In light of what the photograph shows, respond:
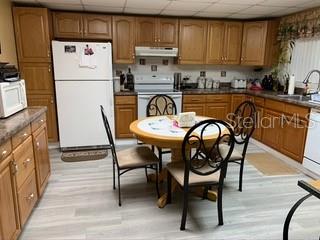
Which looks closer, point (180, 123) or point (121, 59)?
point (180, 123)

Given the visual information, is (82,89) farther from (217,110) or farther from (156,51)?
(217,110)

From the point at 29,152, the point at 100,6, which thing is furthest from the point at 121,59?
the point at 29,152

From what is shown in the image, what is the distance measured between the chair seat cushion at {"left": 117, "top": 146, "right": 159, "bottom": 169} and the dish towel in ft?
5.36

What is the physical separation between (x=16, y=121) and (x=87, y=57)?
5.97ft

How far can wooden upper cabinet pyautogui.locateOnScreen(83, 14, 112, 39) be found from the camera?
12.7ft

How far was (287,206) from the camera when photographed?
2.43 meters

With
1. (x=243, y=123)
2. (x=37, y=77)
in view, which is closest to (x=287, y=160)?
(x=243, y=123)

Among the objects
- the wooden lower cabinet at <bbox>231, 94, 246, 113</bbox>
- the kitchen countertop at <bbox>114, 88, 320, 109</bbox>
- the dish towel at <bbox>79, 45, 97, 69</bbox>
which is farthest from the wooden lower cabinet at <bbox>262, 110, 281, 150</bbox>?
the dish towel at <bbox>79, 45, 97, 69</bbox>

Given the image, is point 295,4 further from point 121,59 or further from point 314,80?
point 121,59

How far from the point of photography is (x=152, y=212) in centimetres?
232

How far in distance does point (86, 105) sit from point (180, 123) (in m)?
1.82

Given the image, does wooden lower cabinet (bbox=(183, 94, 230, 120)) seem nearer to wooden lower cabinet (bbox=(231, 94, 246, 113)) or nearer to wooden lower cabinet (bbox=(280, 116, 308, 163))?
wooden lower cabinet (bbox=(231, 94, 246, 113))

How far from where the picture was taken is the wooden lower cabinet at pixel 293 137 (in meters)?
3.16

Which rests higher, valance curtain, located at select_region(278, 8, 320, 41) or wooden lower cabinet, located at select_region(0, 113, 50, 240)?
valance curtain, located at select_region(278, 8, 320, 41)
